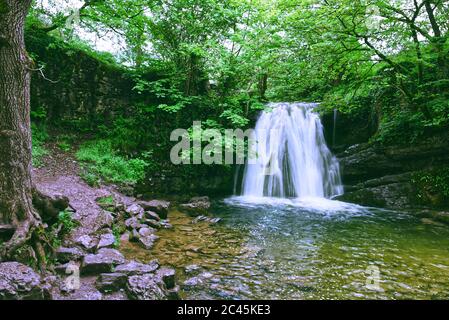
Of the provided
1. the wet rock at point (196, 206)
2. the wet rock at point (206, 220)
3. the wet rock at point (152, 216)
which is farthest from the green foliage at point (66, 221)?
the wet rock at point (196, 206)

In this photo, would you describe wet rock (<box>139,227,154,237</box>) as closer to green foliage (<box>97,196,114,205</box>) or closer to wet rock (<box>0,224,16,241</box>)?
green foliage (<box>97,196,114,205</box>)

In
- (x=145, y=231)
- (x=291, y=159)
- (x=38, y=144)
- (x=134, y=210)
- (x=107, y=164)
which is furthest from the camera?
(x=291, y=159)

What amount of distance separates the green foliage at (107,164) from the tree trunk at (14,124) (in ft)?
13.6

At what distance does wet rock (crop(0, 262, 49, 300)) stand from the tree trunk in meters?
0.55

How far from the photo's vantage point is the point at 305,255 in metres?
5.62

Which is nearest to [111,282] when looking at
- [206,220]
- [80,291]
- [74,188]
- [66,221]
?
[80,291]

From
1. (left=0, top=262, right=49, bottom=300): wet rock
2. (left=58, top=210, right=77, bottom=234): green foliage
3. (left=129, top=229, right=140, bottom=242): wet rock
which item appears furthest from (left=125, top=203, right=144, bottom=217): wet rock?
(left=0, top=262, right=49, bottom=300): wet rock

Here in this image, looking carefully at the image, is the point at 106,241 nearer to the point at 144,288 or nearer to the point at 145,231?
the point at 145,231

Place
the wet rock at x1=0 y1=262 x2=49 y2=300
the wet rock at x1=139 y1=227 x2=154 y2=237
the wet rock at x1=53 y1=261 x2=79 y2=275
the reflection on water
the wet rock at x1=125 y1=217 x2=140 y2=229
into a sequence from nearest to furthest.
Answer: the wet rock at x1=0 y1=262 x2=49 y2=300 → the wet rock at x1=53 y1=261 x2=79 y2=275 → the reflection on water → the wet rock at x1=139 y1=227 x2=154 y2=237 → the wet rock at x1=125 y1=217 x2=140 y2=229

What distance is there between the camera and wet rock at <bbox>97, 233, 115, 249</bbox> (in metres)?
4.99

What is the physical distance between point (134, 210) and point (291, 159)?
7337 millimetres
